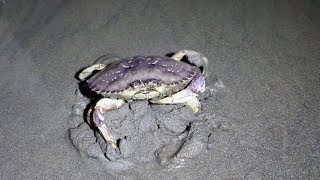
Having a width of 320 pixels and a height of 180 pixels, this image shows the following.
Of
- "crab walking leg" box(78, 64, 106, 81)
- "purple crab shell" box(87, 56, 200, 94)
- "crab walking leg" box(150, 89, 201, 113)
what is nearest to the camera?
"purple crab shell" box(87, 56, 200, 94)

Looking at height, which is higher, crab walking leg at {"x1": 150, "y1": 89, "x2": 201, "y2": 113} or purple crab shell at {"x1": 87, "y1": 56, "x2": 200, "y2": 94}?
purple crab shell at {"x1": 87, "y1": 56, "x2": 200, "y2": 94}

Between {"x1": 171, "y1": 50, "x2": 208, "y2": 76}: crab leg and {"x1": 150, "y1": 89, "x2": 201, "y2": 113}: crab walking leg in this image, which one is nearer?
{"x1": 150, "y1": 89, "x2": 201, "y2": 113}: crab walking leg

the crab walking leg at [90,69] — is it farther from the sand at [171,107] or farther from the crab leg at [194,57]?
the crab leg at [194,57]

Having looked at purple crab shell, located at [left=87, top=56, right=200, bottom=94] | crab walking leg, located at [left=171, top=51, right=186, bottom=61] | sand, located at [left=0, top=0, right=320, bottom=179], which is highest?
purple crab shell, located at [left=87, top=56, right=200, bottom=94]

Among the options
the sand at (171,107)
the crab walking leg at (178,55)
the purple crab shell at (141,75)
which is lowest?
the sand at (171,107)

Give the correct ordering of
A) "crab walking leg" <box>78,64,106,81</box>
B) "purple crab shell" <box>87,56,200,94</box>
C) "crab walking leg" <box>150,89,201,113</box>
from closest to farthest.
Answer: "purple crab shell" <box>87,56,200,94</box>
"crab walking leg" <box>150,89,201,113</box>
"crab walking leg" <box>78,64,106,81</box>

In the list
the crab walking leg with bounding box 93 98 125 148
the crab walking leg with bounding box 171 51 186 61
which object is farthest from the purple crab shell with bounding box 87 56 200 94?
the crab walking leg with bounding box 171 51 186 61

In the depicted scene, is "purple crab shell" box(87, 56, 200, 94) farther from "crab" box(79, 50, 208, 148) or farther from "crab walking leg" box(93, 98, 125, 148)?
"crab walking leg" box(93, 98, 125, 148)

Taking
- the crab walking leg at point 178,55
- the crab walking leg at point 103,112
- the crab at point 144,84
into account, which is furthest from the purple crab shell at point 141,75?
the crab walking leg at point 178,55
